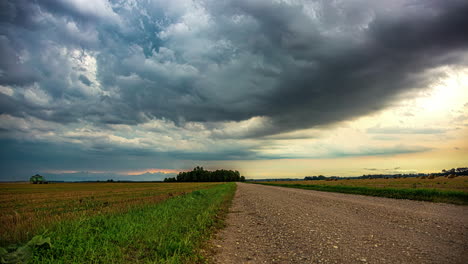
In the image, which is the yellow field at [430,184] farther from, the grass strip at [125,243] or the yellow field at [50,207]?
the yellow field at [50,207]

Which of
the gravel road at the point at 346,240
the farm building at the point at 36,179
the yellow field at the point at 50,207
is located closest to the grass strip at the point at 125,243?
the gravel road at the point at 346,240

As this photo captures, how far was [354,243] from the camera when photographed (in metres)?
7.30

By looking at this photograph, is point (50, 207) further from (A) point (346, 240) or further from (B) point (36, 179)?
(B) point (36, 179)

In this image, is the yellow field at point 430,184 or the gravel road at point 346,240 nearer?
the gravel road at point 346,240

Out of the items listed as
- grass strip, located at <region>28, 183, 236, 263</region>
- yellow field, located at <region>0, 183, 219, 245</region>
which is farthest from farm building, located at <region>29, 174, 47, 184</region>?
grass strip, located at <region>28, 183, 236, 263</region>

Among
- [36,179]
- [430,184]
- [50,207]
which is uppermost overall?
[430,184]

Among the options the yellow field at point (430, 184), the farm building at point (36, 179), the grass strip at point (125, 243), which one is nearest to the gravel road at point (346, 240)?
the grass strip at point (125, 243)

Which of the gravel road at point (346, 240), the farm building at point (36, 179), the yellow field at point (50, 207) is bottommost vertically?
the farm building at point (36, 179)

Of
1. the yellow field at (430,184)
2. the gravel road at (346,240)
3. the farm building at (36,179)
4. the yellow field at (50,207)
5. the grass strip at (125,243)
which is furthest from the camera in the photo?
the farm building at (36,179)

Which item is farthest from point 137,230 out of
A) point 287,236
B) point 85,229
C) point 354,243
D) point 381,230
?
point 381,230

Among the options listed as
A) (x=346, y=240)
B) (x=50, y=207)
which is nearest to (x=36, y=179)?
(x=50, y=207)

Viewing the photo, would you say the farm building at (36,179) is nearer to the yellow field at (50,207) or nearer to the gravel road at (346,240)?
the yellow field at (50,207)

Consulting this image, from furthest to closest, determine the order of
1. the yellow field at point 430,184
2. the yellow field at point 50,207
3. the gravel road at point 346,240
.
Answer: the yellow field at point 430,184 → the yellow field at point 50,207 → the gravel road at point 346,240

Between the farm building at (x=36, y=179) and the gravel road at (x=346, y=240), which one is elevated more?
the gravel road at (x=346, y=240)
